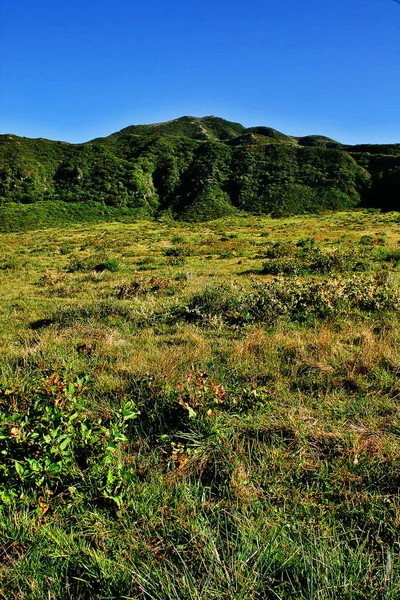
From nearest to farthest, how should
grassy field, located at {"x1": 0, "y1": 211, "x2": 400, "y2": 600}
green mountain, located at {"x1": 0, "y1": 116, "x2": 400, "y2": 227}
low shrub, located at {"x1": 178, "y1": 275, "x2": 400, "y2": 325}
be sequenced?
grassy field, located at {"x1": 0, "y1": 211, "x2": 400, "y2": 600} < low shrub, located at {"x1": 178, "y1": 275, "x2": 400, "y2": 325} < green mountain, located at {"x1": 0, "y1": 116, "x2": 400, "y2": 227}

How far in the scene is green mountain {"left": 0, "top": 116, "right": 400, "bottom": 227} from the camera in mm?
56719

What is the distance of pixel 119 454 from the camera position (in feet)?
9.34

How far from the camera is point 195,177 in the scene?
222 ft

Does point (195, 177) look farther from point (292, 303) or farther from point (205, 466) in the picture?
point (205, 466)

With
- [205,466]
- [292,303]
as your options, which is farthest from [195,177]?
[205,466]

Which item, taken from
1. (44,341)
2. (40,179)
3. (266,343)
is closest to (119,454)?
(266,343)

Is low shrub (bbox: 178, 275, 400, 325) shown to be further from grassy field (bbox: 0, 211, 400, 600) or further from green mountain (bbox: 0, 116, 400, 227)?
green mountain (bbox: 0, 116, 400, 227)

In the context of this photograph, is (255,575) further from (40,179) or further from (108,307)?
(40,179)

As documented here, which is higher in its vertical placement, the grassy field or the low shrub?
the low shrub

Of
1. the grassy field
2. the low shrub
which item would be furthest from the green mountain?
the grassy field

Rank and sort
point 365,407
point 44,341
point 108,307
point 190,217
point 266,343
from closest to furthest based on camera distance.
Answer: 1. point 365,407
2. point 266,343
3. point 44,341
4. point 108,307
5. point 190,217

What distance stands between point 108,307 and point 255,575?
23.4ft

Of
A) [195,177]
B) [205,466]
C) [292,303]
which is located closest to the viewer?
[205,466]

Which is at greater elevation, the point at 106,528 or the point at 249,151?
the point at 249,151
